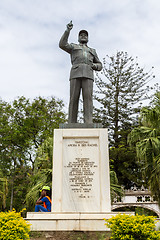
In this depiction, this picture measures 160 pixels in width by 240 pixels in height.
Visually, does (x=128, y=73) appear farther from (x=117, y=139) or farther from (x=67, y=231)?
(x=67, y=231)

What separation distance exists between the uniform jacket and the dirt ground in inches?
155

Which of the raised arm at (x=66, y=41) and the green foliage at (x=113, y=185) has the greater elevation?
the raised arm at (x=66, y=41)

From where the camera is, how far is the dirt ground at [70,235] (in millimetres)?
5152

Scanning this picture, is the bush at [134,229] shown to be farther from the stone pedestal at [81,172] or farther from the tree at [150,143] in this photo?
the tree at [150,143]

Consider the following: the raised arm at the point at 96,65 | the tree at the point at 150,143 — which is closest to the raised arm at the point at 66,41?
the raised arm at the point at 96,65

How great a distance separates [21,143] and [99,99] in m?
9.27

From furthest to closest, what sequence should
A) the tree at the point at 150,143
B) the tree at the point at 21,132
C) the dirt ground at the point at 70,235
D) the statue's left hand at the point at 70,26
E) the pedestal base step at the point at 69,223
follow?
the tree at the point at 21,132
the tree at the point at 150,143
the statue's left hand at the point at 70,26
the pedestal base step at the point at 69,223
the dirt ground at the point at 70,235

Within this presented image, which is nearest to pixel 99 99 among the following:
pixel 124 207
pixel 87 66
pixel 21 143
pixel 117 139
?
pixel 117 139

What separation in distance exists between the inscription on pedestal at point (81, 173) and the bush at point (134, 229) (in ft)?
7.12

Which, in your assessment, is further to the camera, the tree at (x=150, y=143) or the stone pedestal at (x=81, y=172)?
the tree at (x=150, y=143)

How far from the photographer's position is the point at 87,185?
647 cm

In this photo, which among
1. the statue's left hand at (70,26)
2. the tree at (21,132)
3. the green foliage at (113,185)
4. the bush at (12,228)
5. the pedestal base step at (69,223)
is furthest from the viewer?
the tree at (21,132)

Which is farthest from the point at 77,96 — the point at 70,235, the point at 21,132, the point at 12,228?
the point at 21,132

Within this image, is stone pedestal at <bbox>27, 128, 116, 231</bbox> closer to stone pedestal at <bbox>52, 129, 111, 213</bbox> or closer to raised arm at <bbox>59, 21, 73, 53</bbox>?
stone pedestal at <bbox>52, 129, 111, 213</bbox>
